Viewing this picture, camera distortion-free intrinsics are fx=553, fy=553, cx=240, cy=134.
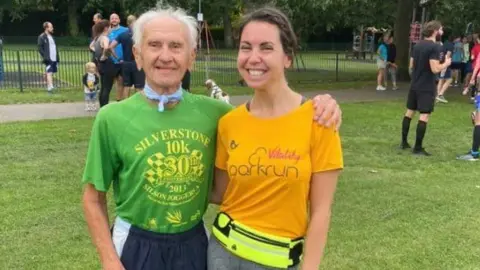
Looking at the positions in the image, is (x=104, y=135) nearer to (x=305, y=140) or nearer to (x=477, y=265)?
(x=305, y=140)

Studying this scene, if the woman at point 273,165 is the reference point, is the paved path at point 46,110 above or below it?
below

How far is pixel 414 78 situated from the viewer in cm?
877

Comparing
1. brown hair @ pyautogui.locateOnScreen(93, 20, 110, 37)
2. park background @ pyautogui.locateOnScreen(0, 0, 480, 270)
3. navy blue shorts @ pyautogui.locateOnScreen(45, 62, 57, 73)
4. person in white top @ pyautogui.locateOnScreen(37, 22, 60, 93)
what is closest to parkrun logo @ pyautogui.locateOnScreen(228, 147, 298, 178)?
park background @ pyautogui.locateOnScreen(0, 0, 480, 270)

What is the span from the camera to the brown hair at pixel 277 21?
2.11m

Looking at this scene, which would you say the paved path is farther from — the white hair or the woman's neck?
the woman's neck

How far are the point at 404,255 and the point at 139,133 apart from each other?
10.6 ft

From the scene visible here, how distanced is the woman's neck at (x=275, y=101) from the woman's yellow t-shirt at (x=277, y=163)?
0.03 metres

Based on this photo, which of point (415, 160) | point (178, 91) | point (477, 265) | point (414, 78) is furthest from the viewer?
point (414, 78)

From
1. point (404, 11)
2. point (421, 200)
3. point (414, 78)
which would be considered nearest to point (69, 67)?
point (404, 11)

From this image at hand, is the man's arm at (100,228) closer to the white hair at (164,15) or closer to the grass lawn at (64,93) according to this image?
the white hair at (164,15)

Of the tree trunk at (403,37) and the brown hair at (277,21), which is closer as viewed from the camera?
the brown hair at (277,21)

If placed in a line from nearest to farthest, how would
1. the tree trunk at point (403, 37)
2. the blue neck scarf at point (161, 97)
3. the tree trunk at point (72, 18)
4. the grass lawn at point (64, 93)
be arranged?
the blue neck scarf at point (161, 97), the grass lawn at point (64, 93), the tree trunk at point (403, 37), the tree trunk at point (72, 18)

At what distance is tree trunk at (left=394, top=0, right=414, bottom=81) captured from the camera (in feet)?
66.1

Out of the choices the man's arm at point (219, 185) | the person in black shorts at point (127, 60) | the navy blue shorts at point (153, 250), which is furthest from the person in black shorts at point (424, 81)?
the navy blue shorts at point (153, 250)
